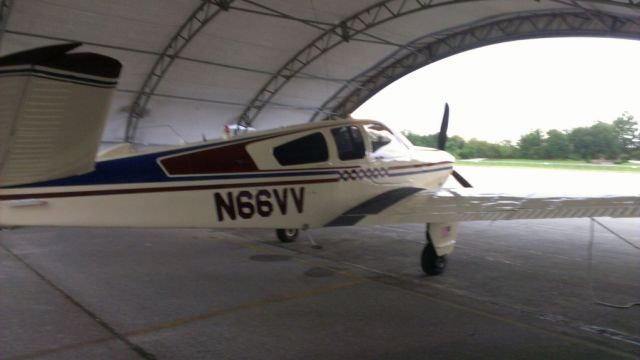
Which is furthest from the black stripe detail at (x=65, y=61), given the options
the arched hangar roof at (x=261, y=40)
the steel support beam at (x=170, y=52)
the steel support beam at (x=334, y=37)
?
the steel support beam at (x=334, y=37)

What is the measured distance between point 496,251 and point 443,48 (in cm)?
1429

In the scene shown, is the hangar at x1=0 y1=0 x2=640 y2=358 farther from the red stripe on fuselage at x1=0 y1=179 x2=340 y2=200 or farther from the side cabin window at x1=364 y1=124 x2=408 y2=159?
the side cabin window at x1=364 y1=124 x2=408 y2=159

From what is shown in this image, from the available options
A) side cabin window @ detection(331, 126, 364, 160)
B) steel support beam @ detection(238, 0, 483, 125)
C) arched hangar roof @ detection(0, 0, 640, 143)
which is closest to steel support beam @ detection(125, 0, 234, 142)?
arched hangar roof @ detection(0, 0, 640, 143)

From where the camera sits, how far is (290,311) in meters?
5.48

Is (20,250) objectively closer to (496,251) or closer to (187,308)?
(187,308)

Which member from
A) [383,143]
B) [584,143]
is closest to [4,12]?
[383,143]

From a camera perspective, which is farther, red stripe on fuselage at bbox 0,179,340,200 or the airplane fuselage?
the airplane fuselage

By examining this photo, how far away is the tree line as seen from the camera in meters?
18.8

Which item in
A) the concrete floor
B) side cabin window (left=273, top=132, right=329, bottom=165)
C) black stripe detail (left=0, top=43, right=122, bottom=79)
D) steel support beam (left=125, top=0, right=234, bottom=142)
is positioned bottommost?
the concrete floor

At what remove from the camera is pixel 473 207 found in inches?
270

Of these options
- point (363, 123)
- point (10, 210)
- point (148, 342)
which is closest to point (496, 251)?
point (363, 123)

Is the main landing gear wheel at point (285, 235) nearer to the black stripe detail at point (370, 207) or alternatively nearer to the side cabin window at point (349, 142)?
the black stripe detail at point (370, 207)

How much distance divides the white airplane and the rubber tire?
2 centimetres

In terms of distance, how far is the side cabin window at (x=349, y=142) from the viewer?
7480 millimetres
